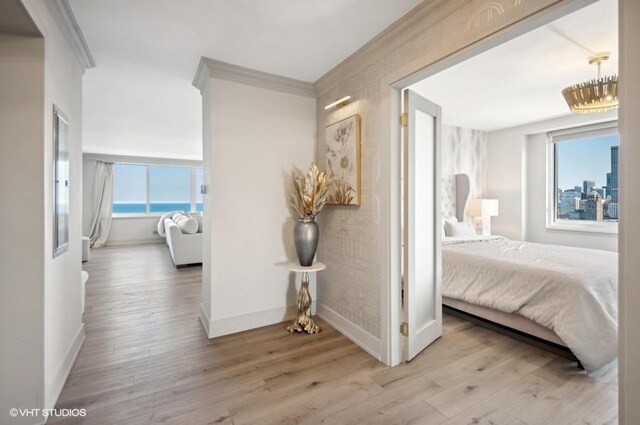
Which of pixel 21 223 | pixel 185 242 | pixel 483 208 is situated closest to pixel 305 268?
pixel 21 223

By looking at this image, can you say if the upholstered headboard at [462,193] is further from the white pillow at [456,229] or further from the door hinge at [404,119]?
the door hinge at [404,119]

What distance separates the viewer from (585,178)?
4.45 meters

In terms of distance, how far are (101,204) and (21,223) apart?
24.3ft

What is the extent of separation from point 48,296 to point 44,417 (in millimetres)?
638

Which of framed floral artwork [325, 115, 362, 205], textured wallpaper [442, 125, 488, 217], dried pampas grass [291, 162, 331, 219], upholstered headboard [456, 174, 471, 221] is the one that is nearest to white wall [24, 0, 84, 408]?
dried pampas grass [291, 162, 331, 219]

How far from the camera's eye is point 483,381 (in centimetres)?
199

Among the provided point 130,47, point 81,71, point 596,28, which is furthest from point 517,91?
point 81,71

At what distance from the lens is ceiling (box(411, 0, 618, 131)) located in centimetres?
220

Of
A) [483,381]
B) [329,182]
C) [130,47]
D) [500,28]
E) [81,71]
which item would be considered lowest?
[483,381]

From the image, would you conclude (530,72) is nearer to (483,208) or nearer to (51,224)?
(483,208)

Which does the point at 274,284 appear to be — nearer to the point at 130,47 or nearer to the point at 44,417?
the point at 44,417

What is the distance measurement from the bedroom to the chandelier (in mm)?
149

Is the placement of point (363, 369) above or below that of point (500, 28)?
below

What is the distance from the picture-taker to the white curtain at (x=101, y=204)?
298 inches
